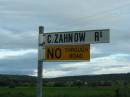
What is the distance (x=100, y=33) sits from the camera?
1292 cm

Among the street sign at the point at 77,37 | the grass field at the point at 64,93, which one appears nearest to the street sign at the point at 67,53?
the street sign at the point at 77,37

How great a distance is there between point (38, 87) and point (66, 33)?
1507mm

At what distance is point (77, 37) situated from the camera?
1320 cm

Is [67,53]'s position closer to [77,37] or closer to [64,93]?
[77,37]

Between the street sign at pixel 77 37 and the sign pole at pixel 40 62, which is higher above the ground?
Result: the street sign at pixel 77 37

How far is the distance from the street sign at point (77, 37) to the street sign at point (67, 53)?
111 mm

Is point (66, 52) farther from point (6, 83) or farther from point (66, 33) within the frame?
point (6, 83)

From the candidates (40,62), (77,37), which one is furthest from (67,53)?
(40,62)

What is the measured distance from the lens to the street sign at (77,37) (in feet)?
42.1

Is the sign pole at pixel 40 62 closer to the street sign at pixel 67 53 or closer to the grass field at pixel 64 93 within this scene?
the street sign at pixel 67 53

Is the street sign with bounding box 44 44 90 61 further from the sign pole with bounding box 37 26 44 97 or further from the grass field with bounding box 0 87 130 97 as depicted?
the grass field with bounding box 0 87 130 97

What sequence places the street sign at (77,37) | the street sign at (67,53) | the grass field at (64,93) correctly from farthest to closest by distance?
the grass field at (64,93) → the street sign at (67,53) → the street sign at (77,37)

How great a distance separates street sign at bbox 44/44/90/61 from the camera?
42.9 ft

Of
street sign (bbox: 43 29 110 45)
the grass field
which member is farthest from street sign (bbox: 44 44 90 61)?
the grass field
